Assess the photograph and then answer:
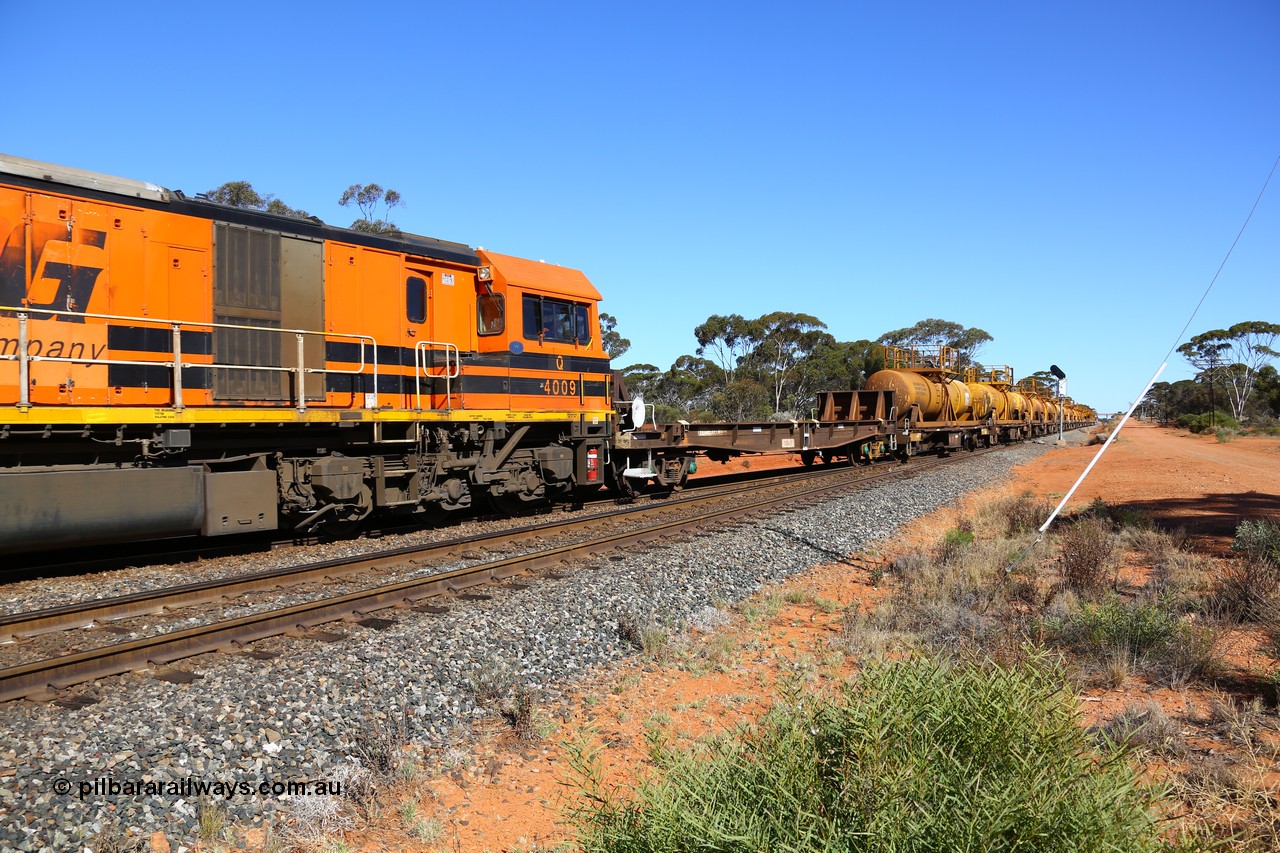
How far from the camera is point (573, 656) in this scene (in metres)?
6.46

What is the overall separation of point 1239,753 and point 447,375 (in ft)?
32.5

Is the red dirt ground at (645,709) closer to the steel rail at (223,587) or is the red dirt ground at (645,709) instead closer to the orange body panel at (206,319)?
the steel rail at (223,587)

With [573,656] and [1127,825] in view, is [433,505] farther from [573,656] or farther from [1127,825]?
[1127,825]

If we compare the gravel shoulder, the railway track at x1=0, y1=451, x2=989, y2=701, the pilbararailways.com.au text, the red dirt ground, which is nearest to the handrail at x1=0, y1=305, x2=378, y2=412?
the railway track at x1=0, y1=451, x2=989, y2=701

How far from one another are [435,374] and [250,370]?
2678 mm

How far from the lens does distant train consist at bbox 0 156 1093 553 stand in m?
8.12

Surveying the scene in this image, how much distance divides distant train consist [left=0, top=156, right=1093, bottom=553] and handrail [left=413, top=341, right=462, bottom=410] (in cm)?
5

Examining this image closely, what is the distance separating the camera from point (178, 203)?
9.37 meters

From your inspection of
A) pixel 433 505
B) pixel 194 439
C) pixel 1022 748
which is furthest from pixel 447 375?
pixel 1022 748

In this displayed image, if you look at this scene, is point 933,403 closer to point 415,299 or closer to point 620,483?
point 620,483

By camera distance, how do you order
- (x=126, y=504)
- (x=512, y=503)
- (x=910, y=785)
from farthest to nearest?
(x=512, y=503) → (x=126, y=504) → (x=910, y=785)

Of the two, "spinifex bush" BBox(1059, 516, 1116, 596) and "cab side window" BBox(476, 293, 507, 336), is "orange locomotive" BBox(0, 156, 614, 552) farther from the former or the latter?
"spinifex bush" BBox(1059, 516, 1116, 596)

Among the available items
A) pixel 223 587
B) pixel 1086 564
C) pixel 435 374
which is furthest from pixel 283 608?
pixel 1086 564

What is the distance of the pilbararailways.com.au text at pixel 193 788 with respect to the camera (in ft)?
12.8
